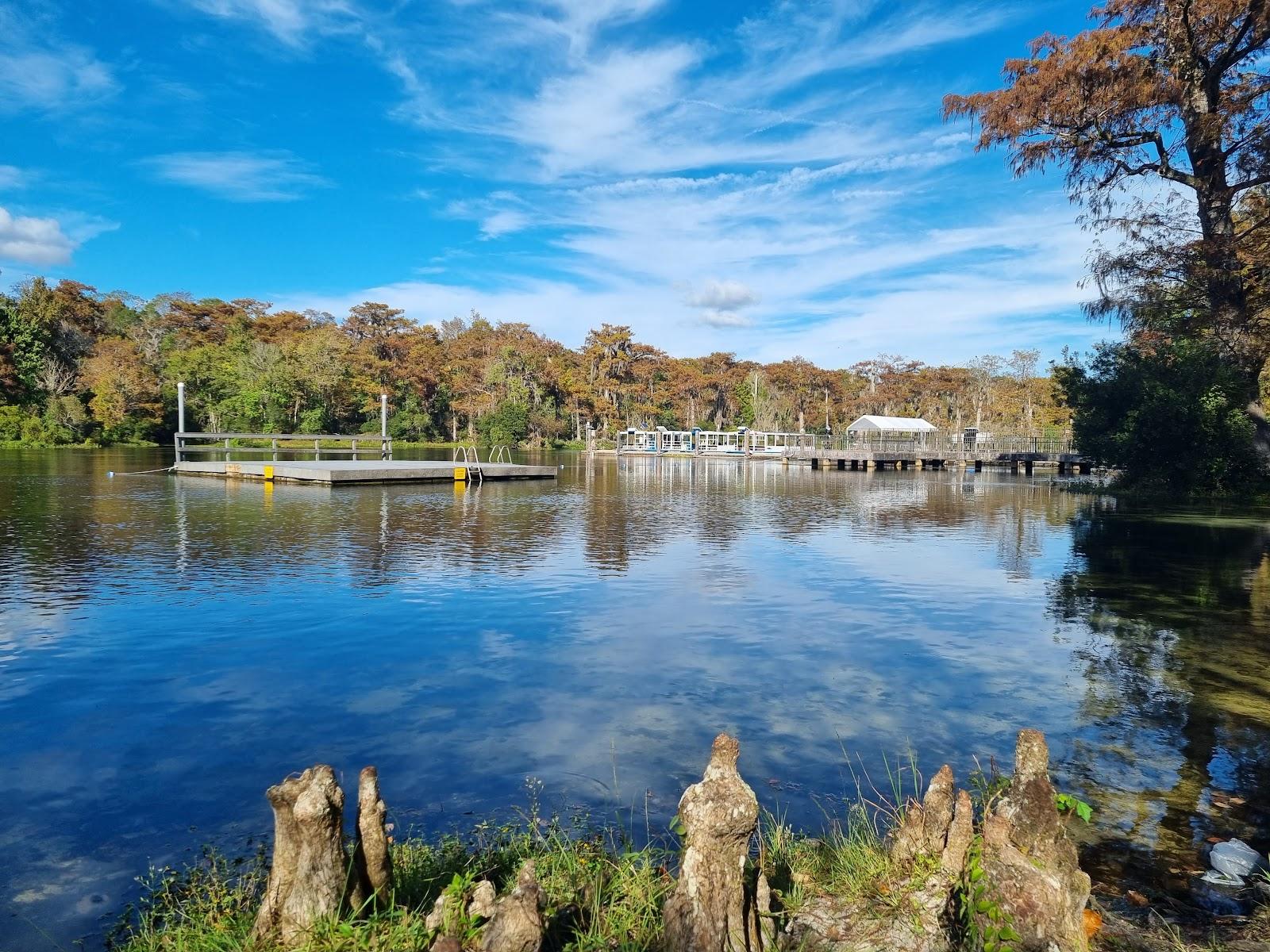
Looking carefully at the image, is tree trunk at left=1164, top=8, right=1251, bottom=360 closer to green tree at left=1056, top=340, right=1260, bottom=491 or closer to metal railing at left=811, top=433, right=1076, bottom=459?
green tree at left=1056, top=340, right=1260, bottom=491

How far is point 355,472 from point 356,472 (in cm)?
4

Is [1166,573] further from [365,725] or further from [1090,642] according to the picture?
[365,725]

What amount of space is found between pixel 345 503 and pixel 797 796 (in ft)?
66.7

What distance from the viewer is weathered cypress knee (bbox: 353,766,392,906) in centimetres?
329

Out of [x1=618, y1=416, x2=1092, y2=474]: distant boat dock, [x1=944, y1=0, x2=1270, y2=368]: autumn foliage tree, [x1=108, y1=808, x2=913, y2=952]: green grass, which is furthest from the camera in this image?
[x1=618, y1=416, x2=1092, y2=474]: distant boat dock

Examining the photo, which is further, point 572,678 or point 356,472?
point 356,472

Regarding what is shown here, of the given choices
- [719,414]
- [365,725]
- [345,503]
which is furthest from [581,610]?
[719,414]

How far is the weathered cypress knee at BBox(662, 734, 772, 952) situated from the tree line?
6428 centimetres

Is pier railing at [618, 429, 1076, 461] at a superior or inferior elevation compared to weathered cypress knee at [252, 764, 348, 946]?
superior

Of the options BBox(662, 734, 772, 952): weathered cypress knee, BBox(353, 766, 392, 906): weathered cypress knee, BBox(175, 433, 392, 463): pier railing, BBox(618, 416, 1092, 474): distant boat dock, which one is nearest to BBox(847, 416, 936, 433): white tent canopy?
BBox(618, 416, 1092, 474): distant boat dock

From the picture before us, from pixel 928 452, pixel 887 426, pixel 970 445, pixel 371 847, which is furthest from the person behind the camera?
pixel 887 426

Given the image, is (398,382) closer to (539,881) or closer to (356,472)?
(356,472)

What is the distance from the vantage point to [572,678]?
7.98 m

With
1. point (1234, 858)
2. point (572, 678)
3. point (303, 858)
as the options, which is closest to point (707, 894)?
point (303, 858)
